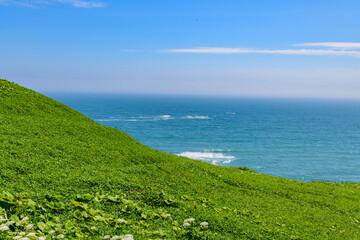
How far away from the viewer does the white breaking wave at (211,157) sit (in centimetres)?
7781

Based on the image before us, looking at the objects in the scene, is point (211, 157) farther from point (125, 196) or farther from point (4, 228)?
point (4, 228)

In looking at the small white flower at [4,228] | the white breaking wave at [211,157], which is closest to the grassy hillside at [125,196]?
the small white flower at [4,228]

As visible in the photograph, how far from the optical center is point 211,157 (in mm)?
82125

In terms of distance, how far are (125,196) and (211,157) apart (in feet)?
228

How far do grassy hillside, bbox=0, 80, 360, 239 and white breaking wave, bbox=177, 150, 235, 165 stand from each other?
5047cm

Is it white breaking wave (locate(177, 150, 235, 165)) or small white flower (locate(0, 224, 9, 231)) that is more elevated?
small white flower (locate(0, 224, 9, 231))

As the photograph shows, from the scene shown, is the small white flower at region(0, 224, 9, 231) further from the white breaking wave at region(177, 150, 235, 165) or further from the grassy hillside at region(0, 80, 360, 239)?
the white breaking wave at region(177, 150, 235, 165)

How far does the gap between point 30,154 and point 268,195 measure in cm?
1729

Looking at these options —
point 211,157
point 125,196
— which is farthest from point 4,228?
point 211,157

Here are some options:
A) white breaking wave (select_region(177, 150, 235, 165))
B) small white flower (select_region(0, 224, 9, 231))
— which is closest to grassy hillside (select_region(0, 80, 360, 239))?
small white flower (select_region(0, 224, 9, 231))

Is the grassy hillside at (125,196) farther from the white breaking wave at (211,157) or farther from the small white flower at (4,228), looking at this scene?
the white breaking wave at (211,157)

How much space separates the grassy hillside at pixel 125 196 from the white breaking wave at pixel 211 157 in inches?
1987

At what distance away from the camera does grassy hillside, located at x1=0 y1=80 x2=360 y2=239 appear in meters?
10.6

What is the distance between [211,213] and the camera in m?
13.6
